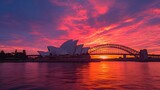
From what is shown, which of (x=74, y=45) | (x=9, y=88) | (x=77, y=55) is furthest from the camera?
(x=77, y=55)

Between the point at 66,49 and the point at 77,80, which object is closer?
the point at 77,80

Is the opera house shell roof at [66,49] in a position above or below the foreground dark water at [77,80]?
above

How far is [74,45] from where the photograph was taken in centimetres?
14875

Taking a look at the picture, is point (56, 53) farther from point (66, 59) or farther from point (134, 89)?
point (134, 89)

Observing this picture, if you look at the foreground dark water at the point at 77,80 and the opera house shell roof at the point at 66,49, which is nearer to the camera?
the foreground dark water at the point at 77,80

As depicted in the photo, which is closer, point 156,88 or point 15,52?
point 156,88

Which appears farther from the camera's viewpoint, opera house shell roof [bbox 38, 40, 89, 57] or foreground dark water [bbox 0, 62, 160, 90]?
opera house shell roof [bbox 38, 40, 89, 57]

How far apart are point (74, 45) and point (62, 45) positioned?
964 centimetres

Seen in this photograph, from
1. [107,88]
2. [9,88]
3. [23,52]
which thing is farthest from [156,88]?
[23,52]

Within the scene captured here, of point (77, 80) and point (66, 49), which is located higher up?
point (66, 49)

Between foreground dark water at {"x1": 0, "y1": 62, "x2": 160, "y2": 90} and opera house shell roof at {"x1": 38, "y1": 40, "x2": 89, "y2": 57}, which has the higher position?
opera house shell roof at {"x1": 38, "y1": 40, "x2": 89, "y2": 57}

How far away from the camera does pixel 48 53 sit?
164250 mm

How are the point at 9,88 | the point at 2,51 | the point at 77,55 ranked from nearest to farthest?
the point at 9,88
the point at 77,55
the point at 2,51

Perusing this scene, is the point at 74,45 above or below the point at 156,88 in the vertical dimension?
above
